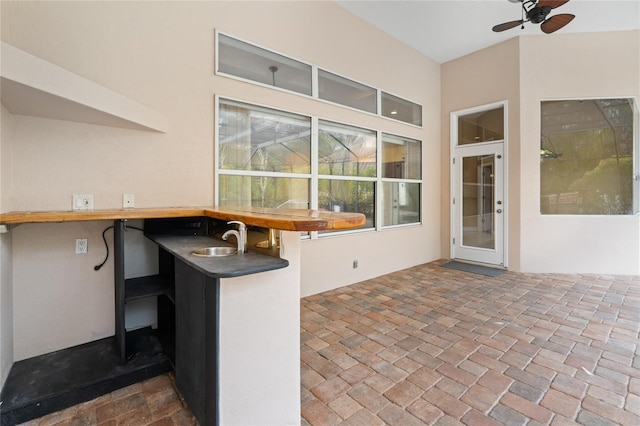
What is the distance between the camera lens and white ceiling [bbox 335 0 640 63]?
13.2 feet

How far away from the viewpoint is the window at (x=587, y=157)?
15.6 feet

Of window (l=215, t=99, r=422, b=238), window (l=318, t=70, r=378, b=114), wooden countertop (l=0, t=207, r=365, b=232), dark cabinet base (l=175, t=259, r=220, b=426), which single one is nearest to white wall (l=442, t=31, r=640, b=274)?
window (l=215, t=99, r=422, b=238)

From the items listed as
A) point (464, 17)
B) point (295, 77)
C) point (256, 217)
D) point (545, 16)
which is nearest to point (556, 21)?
point (545, 16)

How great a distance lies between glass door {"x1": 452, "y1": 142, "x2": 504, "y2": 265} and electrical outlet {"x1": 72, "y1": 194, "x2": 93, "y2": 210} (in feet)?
17.9

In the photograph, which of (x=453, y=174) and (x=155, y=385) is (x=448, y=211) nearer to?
(x=453, y=174)

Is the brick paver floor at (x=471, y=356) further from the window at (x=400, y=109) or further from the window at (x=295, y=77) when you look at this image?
the window at (x=400, y=109)

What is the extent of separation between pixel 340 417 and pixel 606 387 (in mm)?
1758

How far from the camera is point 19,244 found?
85.3 inches

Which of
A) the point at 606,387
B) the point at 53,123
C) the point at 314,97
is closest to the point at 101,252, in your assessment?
the point at 53,123

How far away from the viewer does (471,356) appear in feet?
7.66

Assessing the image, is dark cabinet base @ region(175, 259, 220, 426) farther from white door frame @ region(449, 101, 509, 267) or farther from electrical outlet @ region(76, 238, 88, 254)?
white door frame @ region(449, 101, 509, 267)

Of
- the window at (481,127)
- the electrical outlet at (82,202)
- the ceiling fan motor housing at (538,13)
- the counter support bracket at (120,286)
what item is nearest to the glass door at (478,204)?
the window at (481,127)

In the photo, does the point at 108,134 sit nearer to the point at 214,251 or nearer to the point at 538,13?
the point at 214,251

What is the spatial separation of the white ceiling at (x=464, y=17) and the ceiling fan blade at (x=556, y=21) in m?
0.66
